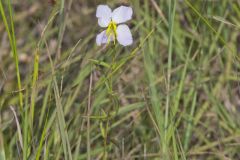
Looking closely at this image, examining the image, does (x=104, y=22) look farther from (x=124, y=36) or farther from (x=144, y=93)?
(x=144, y=93)

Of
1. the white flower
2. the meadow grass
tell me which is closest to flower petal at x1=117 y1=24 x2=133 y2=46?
the white flower

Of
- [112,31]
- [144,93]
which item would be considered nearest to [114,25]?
[112,31]

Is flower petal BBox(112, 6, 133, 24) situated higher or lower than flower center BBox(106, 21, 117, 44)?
higher

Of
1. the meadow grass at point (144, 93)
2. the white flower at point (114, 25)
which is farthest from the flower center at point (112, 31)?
the meadow grass at point (144, 93)

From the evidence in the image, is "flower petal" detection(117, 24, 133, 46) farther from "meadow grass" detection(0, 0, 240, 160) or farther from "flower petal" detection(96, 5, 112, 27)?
"meadow grass" detection(0, 0, 240, 160)

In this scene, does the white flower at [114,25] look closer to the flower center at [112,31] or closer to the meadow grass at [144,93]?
the flower center at [112,31]

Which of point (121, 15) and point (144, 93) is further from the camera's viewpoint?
point (144, 93)

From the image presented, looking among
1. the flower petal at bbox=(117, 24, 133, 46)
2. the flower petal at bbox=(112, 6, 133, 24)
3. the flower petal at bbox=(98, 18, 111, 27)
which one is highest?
the flower petal at bbox=(112, 6, 133, 24)

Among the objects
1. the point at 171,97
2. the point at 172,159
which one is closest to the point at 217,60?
the point at 171,97

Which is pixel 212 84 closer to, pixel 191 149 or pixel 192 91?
pixel 192 91
